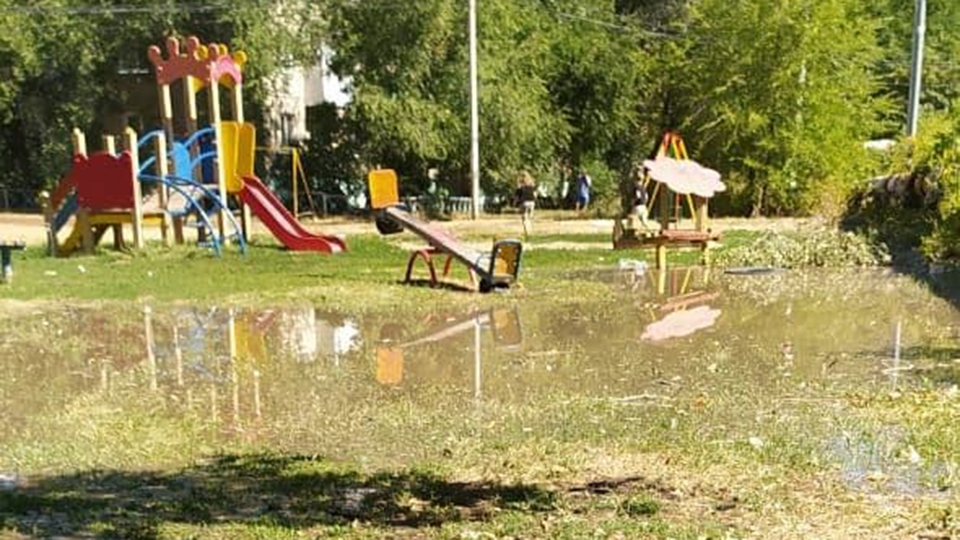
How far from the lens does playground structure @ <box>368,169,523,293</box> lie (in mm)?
15867

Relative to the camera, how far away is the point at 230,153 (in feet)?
68.8

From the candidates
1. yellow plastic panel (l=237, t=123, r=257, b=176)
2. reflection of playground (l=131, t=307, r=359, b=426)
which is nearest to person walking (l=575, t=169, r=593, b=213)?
yellow plastic panel (l=237, t=123, r=257, b=176)

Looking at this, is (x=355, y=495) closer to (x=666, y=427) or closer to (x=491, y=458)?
(x=491, y=458)

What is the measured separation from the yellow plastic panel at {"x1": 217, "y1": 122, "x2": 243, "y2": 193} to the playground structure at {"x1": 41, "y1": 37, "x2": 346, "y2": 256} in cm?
2

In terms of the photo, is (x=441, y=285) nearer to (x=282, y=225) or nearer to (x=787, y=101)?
(x=282, y=225)

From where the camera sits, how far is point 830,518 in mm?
5668

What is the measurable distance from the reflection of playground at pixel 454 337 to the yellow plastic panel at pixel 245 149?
28.4 ft

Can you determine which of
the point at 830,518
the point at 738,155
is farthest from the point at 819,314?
the point at 738,155

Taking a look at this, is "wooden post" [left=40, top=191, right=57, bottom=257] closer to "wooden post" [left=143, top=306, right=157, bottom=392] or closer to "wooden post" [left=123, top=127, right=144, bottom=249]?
"wooden post" [left=123, top=127, right=144, bottom=249]

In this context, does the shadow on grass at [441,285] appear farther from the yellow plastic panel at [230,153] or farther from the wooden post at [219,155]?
the yellow plastic panel at [230,153]

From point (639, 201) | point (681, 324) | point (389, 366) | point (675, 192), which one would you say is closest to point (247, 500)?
point (389, 366)

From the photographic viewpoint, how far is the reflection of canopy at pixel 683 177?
1703 cm

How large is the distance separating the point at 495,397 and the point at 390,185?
8739 millimetres

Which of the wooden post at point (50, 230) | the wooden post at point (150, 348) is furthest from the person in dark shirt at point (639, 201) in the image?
the wooden post at point (50, 230)
